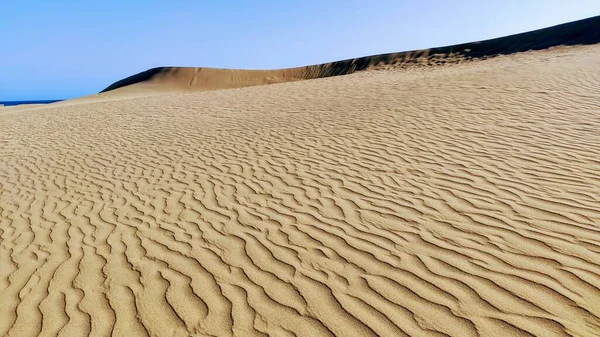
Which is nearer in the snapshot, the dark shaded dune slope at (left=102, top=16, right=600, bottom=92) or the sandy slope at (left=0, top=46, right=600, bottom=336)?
the sandy slope at (left=0, top=46, right=600, bottom=336)

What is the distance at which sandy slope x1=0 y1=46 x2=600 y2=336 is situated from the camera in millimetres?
2793

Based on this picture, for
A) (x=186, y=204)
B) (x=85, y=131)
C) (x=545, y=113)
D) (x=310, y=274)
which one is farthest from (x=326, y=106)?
(x=310, y=274)

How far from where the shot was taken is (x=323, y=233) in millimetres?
4039

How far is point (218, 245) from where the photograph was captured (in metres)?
3.97

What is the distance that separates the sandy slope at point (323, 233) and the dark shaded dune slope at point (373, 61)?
19986mm

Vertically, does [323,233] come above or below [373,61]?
above

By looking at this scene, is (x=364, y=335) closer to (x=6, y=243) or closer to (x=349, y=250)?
(x=349, y=250)

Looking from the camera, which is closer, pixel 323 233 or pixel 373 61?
pixel 323 233

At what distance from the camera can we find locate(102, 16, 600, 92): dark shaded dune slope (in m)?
25.3

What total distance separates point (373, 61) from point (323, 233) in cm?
3149

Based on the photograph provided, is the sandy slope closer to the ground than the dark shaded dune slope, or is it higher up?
higher up

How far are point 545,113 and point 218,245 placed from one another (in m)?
7.51

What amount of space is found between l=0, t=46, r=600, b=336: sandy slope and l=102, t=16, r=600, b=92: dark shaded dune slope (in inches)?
Answer: 787

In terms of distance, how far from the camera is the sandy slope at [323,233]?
2793mm
